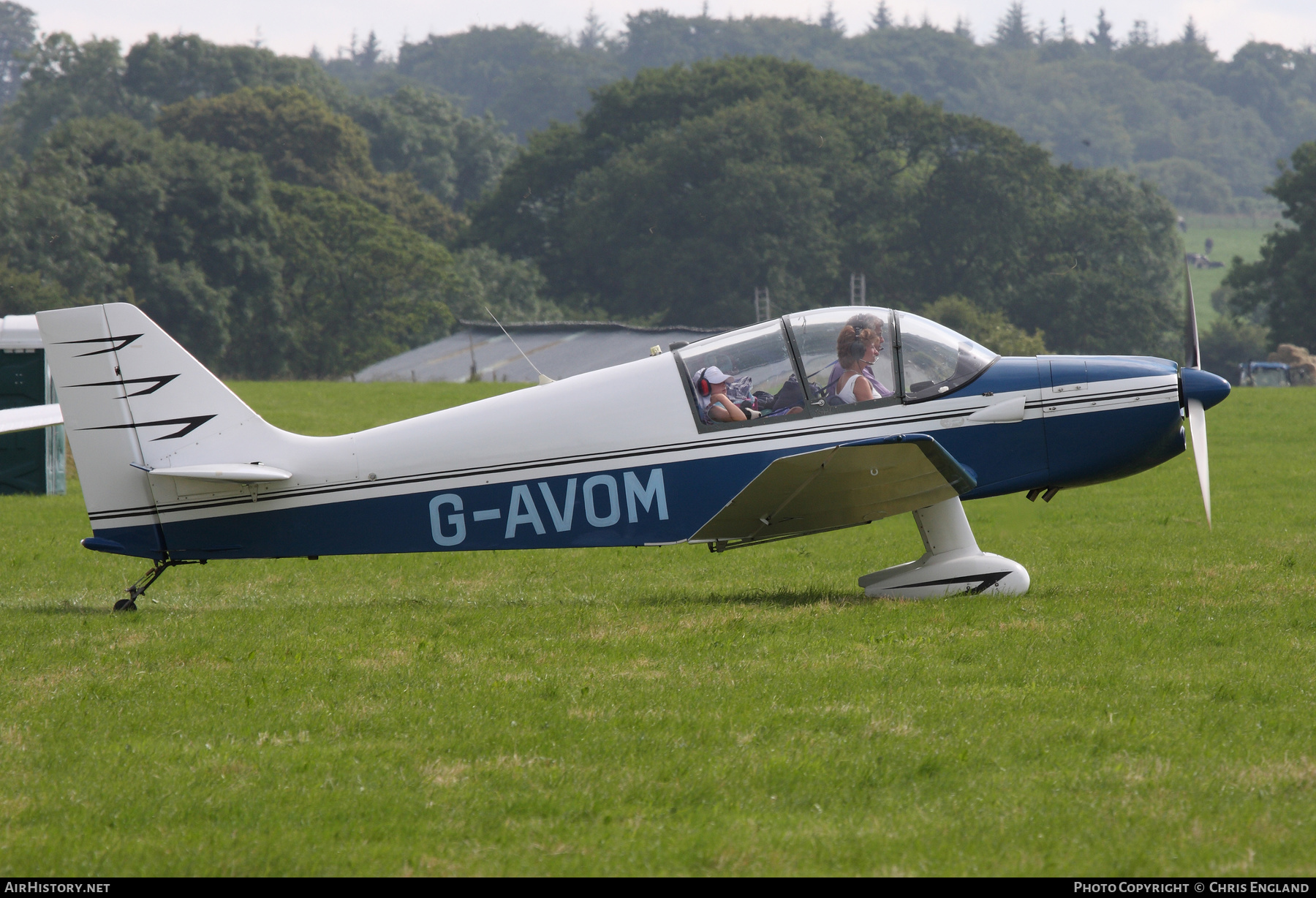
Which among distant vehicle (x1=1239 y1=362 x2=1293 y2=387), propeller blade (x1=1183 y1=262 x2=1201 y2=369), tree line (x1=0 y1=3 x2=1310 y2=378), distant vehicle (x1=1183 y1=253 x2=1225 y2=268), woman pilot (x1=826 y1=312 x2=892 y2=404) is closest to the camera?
woman pilot (x1=826 y1=312 x2=892 y2=404)

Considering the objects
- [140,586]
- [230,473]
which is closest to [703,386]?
[230,473]

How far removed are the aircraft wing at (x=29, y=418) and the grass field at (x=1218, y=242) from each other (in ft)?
316

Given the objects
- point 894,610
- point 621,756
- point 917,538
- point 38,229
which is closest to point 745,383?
point 894,610

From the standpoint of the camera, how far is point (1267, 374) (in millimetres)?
56625

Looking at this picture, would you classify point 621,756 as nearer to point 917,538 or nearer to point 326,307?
point 917,538

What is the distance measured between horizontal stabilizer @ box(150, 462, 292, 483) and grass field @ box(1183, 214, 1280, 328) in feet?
320

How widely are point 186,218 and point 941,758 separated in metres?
63.0

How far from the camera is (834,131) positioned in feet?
258

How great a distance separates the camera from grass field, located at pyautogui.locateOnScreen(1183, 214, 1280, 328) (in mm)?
113812

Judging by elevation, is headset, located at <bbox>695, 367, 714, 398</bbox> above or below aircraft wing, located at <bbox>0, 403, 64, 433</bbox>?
below

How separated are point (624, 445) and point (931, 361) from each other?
7.66 ft

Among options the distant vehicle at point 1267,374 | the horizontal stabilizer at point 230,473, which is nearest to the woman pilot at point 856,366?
the horizontal stabilizer at point 230,473

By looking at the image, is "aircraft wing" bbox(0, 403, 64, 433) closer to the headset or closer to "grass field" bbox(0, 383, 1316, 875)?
"grass field" bbox(0, 383, 1316, 875)

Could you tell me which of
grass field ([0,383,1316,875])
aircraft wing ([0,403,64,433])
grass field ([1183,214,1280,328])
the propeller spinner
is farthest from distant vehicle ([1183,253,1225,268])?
aircraft wing ([0,403,64,433])
